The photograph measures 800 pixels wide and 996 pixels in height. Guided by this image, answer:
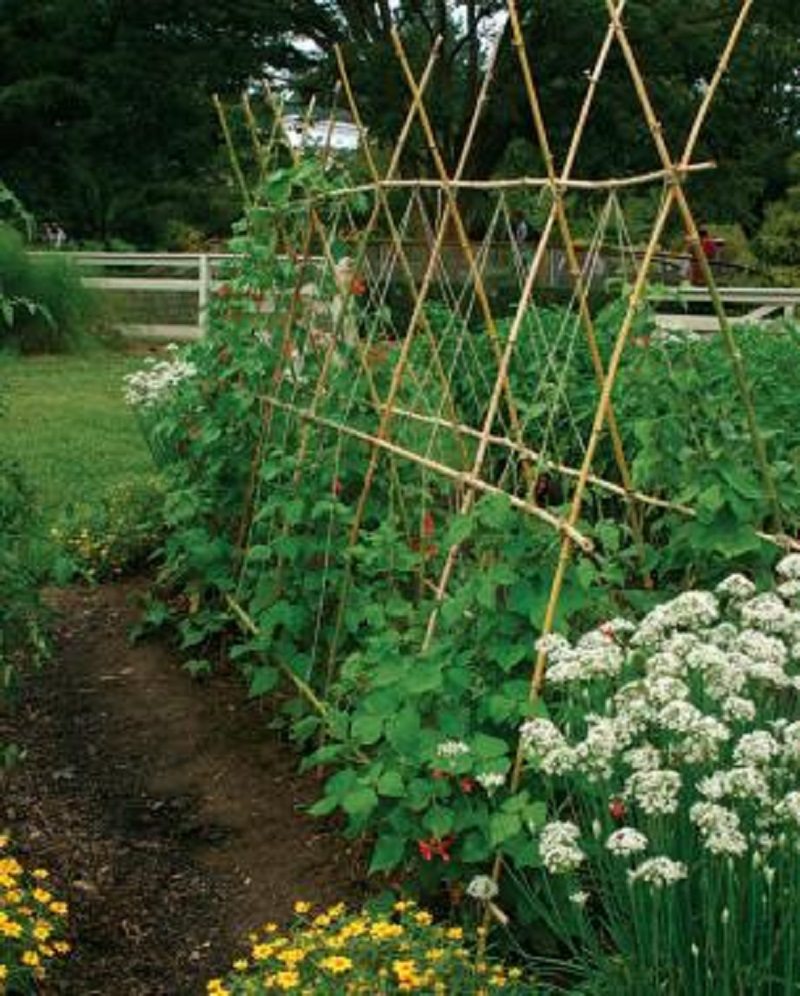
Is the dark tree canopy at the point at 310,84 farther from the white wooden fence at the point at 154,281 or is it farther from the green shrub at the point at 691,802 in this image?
the green shrub at the point at 691,802

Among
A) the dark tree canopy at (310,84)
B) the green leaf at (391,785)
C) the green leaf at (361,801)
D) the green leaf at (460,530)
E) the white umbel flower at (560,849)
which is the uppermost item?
the dark tree canopy at (310,84)

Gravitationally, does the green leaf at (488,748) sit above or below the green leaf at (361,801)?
above

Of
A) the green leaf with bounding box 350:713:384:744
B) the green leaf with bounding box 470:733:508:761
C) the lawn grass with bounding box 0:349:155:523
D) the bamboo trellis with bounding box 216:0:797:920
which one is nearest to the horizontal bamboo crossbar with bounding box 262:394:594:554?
the bamboo trellis with bounding box 216:0:797:920

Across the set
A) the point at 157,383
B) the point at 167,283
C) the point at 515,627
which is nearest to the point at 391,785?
the point at 515,627

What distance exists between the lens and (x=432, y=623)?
12.4ft

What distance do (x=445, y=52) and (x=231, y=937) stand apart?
21031 mm

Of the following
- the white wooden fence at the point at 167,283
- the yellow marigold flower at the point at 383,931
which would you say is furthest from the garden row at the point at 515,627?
the white wooden fence at the point at 167,283

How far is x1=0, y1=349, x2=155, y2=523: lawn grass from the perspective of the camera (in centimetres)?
903

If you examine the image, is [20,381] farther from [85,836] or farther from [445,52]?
[445,52]

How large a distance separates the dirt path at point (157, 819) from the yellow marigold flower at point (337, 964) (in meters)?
0.77

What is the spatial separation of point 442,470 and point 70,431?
7.31 m

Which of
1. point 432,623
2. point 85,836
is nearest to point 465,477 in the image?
point 432,623

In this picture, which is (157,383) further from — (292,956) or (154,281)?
(154,281)

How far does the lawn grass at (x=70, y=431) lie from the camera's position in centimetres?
903
